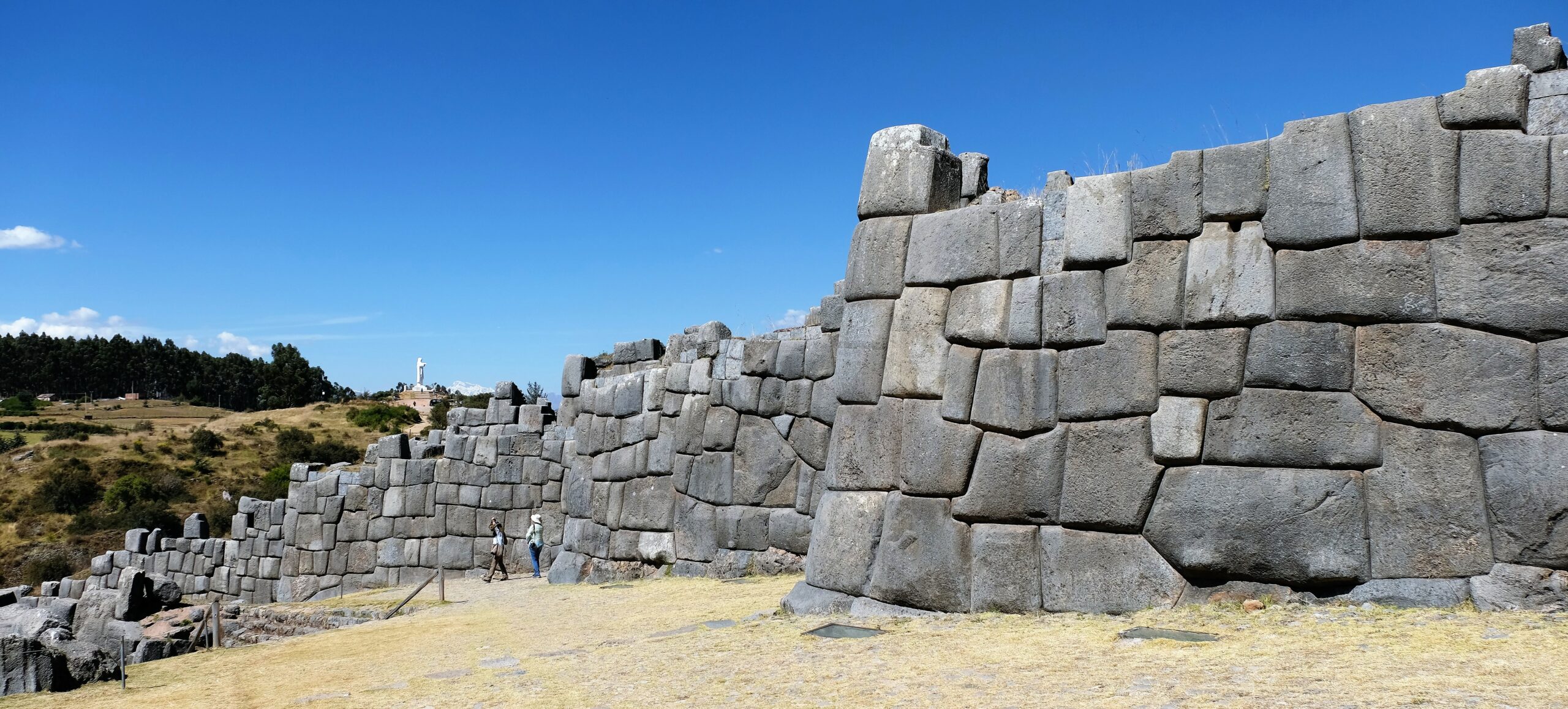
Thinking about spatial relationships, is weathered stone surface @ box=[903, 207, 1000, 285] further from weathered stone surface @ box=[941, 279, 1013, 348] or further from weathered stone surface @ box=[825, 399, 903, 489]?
weathered stone surface @ box=[825, 399, 903, 489]

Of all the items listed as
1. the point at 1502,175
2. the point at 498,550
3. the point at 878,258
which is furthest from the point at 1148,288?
the point at 498,550

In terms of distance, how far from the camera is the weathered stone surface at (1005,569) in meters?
7.14

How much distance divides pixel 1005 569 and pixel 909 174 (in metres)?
3.03

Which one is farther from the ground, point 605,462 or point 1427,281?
point 1427,281

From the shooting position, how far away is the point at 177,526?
32750 mm

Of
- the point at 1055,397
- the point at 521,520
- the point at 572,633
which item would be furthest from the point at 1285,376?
the point at 521,520

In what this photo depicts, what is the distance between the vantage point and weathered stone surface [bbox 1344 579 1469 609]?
18.7 ft

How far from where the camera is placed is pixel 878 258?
8.40 m

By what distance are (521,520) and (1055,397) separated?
42.5 ft

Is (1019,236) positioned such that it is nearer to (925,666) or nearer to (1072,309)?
(1072,309)

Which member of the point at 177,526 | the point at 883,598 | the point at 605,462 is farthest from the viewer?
the point at 177,526

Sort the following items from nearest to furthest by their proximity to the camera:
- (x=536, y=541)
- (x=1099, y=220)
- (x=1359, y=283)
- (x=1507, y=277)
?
1. (x=1507, y=277)
2. (x=1359, y=283)
3. (x=1099, y=220)
4. (x=536, y=541)

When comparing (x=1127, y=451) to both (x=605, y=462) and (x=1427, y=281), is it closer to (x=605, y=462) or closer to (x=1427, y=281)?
(x=1427, y=281)

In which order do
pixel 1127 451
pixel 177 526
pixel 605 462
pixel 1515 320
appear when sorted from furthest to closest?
pixel 177 526 → pixel 605 462 → pixel 1127 451 → pixel 1515 320
